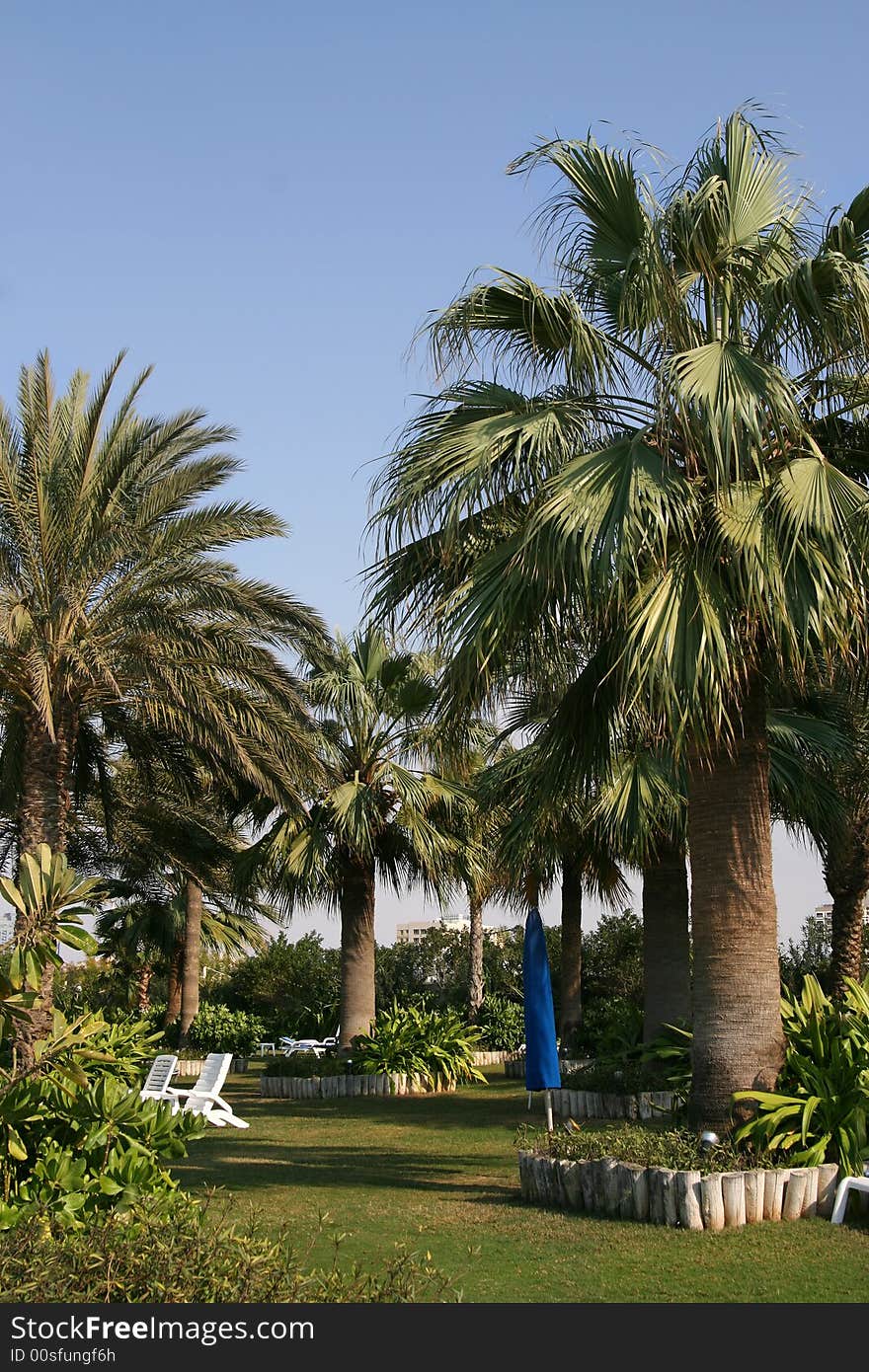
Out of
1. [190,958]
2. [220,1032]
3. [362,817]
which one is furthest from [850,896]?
[220,1032]

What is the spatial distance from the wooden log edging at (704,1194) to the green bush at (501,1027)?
767 inches

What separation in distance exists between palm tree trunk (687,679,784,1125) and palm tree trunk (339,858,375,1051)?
13368 mm

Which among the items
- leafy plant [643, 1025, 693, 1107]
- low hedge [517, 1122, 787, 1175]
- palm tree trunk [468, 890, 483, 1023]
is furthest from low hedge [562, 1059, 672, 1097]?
palm tree trunk [468, 890, 483, 1023]

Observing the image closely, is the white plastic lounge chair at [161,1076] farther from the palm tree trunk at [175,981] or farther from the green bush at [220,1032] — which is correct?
the palm tree trunk at [175,981]

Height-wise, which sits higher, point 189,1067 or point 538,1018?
point 538,1018

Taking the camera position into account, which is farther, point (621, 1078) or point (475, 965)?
point (475, 965)

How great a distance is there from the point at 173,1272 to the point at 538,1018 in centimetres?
846

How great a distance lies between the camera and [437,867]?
2192 centimetres

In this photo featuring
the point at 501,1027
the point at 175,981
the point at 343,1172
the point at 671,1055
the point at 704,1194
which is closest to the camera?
the point at 704,1194

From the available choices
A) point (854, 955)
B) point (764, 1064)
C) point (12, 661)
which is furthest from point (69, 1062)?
point (854, 955)

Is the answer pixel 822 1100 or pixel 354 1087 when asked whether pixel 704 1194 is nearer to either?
pixel 822 1100

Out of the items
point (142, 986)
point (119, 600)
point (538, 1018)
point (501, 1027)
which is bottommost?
point (501, 1027)

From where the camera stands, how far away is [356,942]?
22.5 metres

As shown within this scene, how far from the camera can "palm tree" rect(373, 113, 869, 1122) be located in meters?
8.52
